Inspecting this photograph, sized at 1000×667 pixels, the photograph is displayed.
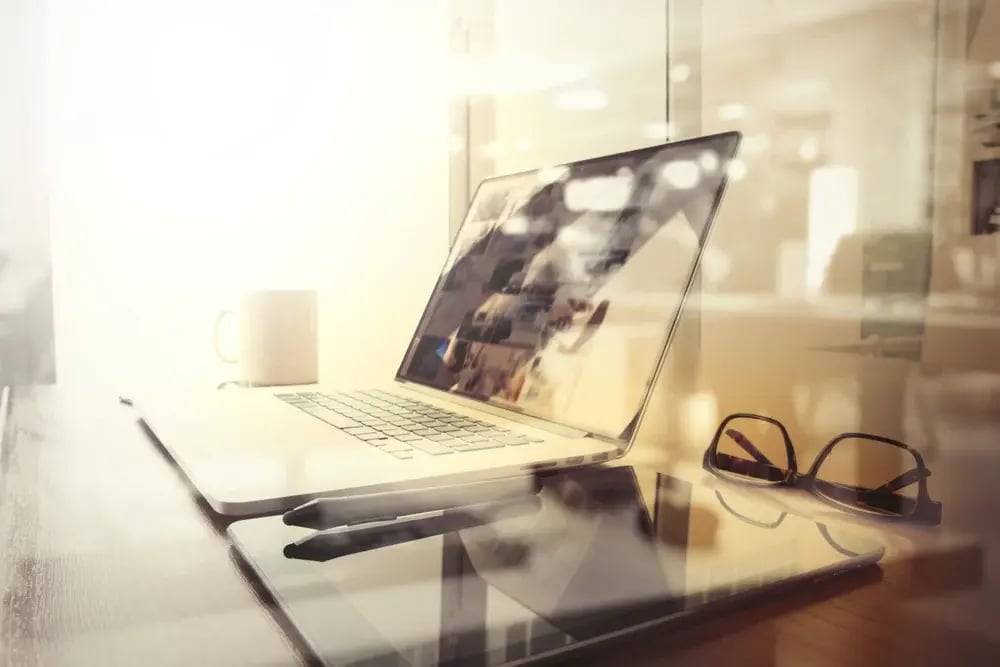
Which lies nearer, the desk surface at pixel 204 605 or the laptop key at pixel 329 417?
the desk surface at pixel 204 605

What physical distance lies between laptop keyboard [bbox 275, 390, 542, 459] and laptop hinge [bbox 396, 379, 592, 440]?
34 mm

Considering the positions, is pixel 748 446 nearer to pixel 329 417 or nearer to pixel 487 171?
pixel 329 417

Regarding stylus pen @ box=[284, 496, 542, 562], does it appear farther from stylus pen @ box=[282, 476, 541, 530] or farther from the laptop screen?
the laptop screen

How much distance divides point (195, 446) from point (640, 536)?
331 mm

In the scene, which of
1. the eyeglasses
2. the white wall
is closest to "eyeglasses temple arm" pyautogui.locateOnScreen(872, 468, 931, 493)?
the eyeglasses

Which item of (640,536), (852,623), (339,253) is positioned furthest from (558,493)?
(339,253)

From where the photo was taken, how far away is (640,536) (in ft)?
1.46

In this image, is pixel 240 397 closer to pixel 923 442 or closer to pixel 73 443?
pixel 73 443

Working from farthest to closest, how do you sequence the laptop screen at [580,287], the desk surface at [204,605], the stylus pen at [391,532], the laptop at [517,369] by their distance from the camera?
the laptop screen at [580,287], the laptop at [517,369], the stylus pen at [391,532], the desk surface at [204,605]

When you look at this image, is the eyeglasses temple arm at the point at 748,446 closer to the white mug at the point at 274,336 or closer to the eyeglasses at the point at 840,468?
the eyeglasses at the point at 840,468

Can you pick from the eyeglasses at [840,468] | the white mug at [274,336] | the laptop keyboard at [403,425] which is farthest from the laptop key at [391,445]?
the white mug at [274,336]

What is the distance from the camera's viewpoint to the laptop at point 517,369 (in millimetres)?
506

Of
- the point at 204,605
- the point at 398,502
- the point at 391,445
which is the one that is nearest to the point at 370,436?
the point at 391,445

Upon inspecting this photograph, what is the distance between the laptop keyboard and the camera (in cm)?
56
